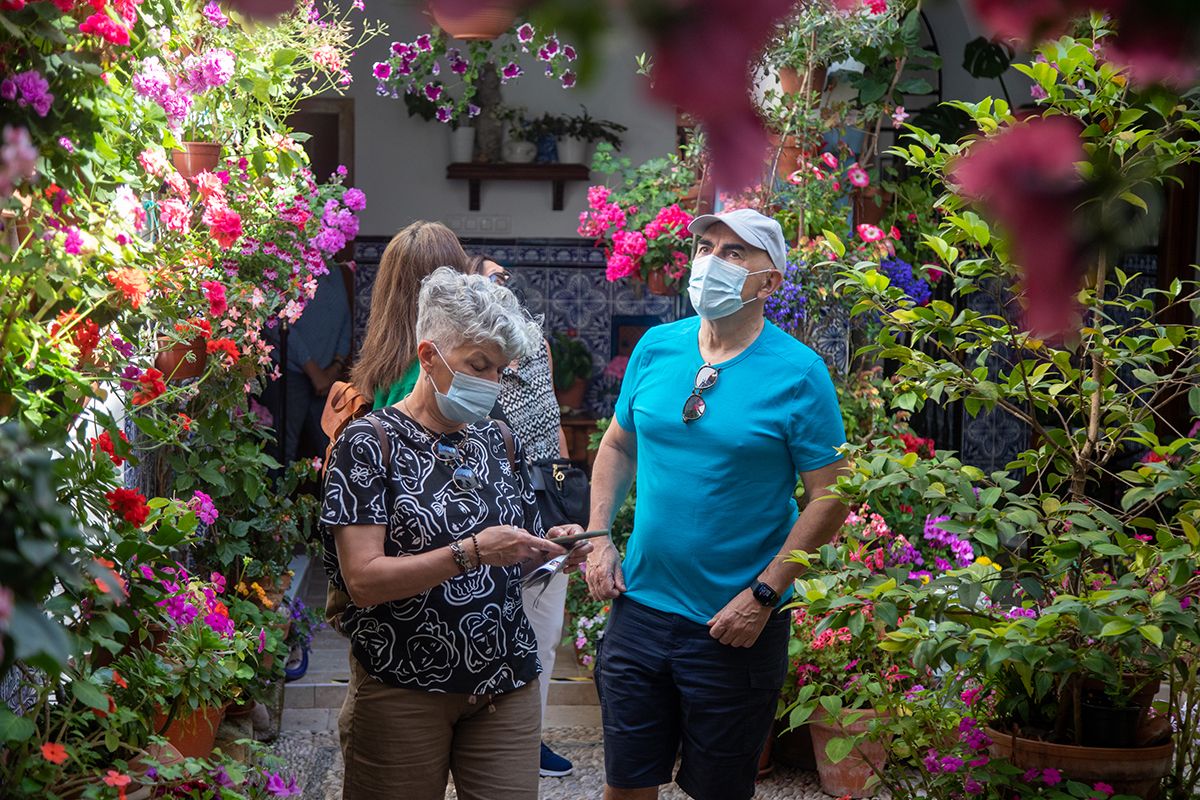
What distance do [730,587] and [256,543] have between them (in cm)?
250

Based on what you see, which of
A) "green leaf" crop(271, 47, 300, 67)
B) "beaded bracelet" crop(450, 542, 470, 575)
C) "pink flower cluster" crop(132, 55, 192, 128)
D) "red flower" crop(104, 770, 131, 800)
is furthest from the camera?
"green leaf" crop(271, 47, 300, 67)

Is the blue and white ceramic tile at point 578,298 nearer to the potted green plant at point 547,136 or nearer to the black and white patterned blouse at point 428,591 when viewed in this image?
the potted green plant at point 547,136

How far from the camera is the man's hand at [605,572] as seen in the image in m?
3.39

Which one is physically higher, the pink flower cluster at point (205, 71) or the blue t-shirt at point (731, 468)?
the pink flower cluster at point (205, 71)

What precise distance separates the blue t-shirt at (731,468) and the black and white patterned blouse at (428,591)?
0.55m

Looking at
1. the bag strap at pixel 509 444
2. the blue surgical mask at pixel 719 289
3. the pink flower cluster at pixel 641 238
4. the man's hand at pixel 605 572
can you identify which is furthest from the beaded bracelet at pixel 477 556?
the pink flower cluster at pixel 641 238

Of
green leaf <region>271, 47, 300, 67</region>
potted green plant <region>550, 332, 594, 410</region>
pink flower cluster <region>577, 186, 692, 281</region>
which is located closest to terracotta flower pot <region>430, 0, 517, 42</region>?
green leaf <region>271, 47, 300, 67</region>

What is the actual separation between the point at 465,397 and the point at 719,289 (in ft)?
2.75

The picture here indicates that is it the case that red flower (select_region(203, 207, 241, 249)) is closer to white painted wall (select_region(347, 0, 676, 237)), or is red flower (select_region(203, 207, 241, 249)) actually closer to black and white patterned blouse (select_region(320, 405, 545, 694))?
black and white patterned blouse (select_region(320, 405, 545, 694))

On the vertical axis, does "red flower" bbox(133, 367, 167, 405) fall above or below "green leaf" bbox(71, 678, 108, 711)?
above

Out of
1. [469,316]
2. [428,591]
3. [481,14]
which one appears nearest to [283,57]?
[469,316]

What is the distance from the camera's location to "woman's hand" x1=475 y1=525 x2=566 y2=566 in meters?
2.64

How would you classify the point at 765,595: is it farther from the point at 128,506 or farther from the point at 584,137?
the point at 584,137

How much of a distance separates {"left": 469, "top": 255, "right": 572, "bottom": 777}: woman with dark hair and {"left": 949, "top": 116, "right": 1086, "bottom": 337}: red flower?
11.2 ft
